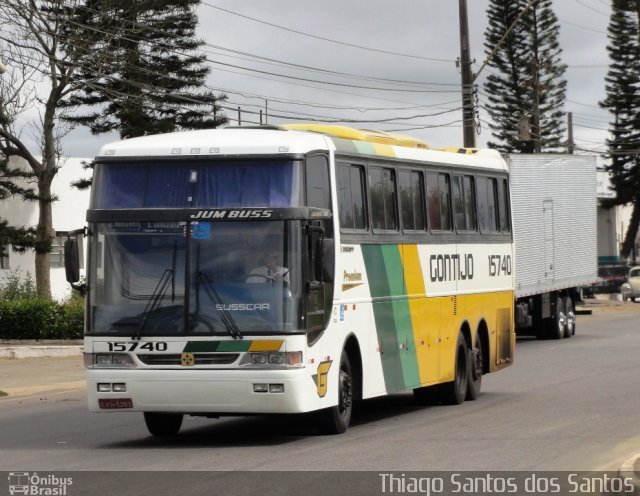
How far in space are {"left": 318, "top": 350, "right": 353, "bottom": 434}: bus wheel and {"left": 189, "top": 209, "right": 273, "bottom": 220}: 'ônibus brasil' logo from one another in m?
1.92

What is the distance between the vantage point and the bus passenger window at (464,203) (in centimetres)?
1986

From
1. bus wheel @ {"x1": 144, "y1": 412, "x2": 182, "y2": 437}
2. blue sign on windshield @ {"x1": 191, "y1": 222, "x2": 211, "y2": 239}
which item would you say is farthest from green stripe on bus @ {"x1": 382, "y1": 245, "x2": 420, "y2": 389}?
blue sign on windshield @ {"x1": 191, "y1": 222, "x2": 211, "y2": 239}

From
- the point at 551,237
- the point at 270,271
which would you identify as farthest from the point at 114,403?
the point at 551,237

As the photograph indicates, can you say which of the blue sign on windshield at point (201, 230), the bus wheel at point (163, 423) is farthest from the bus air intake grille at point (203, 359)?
the bus wheel at point (163, 423)

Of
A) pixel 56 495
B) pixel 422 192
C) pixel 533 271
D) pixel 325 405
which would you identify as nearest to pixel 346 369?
pixel 325 405

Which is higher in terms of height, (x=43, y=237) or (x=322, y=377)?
(x=43, y=237)

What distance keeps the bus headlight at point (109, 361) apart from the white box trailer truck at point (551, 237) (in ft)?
64.3

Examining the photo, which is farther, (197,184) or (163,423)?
(163,423)

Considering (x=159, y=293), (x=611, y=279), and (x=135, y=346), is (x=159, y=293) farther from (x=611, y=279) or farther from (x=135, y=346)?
(x=611, y=279)

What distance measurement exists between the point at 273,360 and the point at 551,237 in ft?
74.7

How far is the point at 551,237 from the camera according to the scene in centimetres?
3622

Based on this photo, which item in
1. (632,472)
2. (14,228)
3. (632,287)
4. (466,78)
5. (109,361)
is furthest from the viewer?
(632,287)

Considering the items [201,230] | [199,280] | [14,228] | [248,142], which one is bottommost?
[199,280]

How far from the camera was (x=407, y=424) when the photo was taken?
16.8 meters
